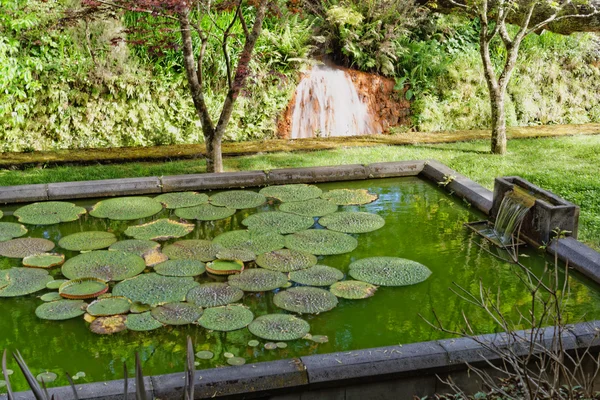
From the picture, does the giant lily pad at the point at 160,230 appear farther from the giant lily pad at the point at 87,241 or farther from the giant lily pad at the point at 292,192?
the giant lily pad at the point at 292,192

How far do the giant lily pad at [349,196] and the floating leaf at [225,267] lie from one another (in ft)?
5.99

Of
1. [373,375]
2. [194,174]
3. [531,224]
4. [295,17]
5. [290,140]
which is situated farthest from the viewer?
[295,17]

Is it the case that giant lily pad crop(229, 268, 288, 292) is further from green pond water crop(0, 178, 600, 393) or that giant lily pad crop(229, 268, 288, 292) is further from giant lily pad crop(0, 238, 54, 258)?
giant lily pad crop(0, 238, 54, 258)

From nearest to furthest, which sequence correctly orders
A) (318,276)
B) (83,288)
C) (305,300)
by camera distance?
(305,300)
(83,288)
(318,276)

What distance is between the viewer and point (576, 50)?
1202 centimetres

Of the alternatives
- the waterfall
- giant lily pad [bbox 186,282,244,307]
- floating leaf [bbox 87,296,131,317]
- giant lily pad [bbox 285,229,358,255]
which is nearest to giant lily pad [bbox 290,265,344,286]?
giant lily pad [bbox 285,229,358,255]

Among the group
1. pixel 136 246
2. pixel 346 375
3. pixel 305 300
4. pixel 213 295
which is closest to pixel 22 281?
pixel 136 246

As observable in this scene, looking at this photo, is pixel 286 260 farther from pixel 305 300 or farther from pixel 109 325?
pixel 109 325

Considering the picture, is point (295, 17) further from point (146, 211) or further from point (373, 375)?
point (373, 375)

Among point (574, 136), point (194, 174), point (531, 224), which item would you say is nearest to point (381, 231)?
point (531, 224)

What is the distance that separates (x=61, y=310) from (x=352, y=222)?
2.85 m

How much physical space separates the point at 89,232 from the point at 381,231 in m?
2.68

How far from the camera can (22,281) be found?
5371 millimetres

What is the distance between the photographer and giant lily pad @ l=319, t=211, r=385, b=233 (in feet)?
21.5
